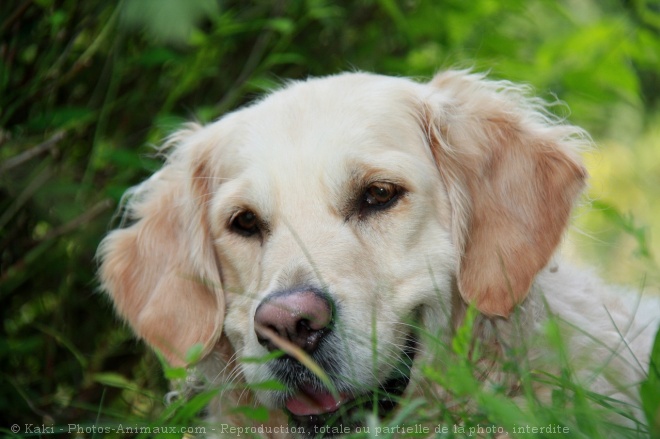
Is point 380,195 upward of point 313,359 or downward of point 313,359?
upward

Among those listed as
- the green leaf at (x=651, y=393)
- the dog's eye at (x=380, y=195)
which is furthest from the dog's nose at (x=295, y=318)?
the green leaf at (x=651, y=393)

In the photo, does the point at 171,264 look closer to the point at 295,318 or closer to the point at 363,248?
the point at 363,248

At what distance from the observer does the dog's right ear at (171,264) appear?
333 centimetres

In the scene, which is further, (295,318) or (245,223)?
(245,223)

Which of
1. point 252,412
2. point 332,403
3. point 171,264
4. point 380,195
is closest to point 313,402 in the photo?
point 332,403

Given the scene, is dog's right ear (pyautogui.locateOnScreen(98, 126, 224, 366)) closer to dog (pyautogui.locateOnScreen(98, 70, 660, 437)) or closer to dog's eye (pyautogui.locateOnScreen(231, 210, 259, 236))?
dog (pyautogui.locateOnScreen(98, 70, 660, 437))

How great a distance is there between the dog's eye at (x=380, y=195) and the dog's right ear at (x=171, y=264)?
688 mm

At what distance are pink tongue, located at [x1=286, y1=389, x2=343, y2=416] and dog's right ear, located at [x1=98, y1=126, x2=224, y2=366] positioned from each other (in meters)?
0.58

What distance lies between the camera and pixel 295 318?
251cm

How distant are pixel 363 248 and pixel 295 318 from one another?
499 mm

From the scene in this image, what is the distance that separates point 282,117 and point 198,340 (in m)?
0.97

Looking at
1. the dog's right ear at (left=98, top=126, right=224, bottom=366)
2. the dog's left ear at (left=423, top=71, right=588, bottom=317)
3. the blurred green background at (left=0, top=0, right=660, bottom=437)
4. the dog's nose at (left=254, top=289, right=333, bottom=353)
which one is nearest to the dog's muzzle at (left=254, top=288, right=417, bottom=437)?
the dog's nose at (left=254, top=289, right=333, bottom=353)

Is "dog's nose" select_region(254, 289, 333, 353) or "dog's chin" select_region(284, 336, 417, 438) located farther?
"dog's chin" select_region(284, 336, 417, 438)

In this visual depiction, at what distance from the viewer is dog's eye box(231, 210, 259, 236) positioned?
10.4 feet
